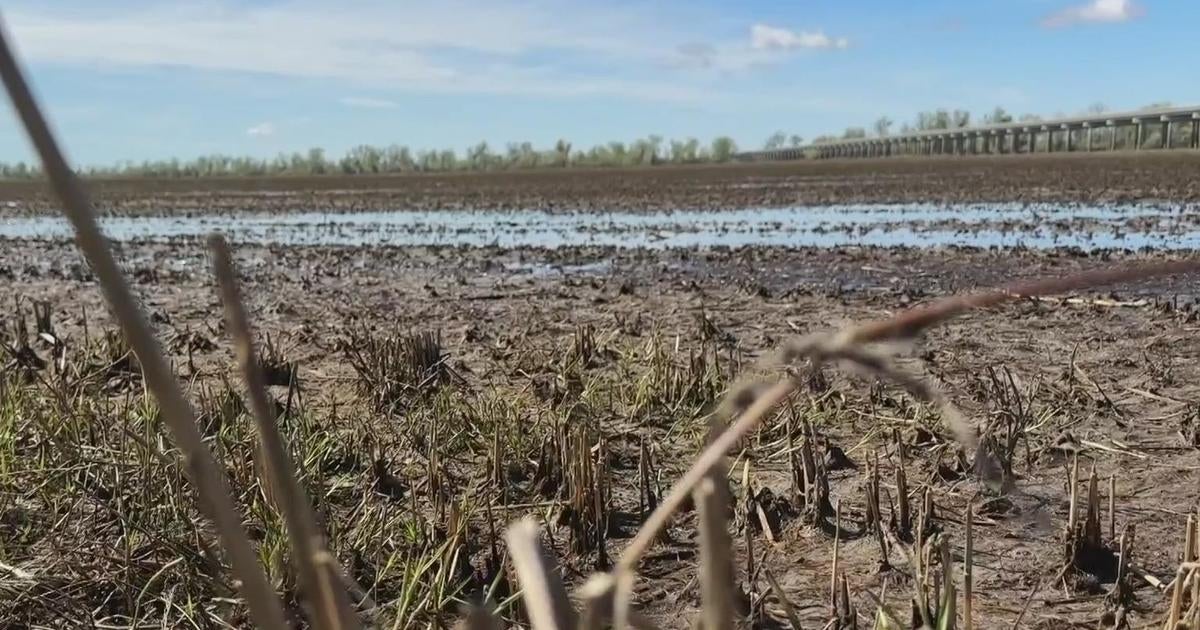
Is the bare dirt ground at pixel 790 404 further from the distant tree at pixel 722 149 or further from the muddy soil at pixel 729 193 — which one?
the distant tree at pixel 722 149

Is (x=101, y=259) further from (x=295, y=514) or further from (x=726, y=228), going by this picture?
(x=726, y=228)

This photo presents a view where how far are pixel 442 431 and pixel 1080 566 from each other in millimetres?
2219

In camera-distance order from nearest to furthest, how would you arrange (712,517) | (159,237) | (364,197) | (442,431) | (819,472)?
(712,517) → (819,472) → (442,431) → (159,237) → (364,197)

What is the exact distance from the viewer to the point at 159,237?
54.1 ft

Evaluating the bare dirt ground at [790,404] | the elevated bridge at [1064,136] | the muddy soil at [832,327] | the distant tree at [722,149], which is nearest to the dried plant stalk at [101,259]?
the bare dirt ground at [790,404]

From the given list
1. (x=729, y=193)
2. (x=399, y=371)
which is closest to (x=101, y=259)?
(x=399, y=371)

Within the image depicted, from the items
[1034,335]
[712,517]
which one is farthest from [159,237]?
[712,517]

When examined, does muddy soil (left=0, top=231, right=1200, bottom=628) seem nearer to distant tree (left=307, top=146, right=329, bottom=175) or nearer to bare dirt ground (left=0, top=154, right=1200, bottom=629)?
bare dirt ground (left=0, top=154, right=1200, bottom=629)

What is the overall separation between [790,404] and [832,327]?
10.4 feet

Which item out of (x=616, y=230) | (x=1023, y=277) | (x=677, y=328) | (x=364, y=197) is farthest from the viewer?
(x=364, y=197)

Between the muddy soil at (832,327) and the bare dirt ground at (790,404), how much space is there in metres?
0.02

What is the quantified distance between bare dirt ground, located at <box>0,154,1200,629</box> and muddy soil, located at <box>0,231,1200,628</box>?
0.05 feet

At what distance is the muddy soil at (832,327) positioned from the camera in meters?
3.15

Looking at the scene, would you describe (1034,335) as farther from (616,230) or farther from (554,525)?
(616,230)
